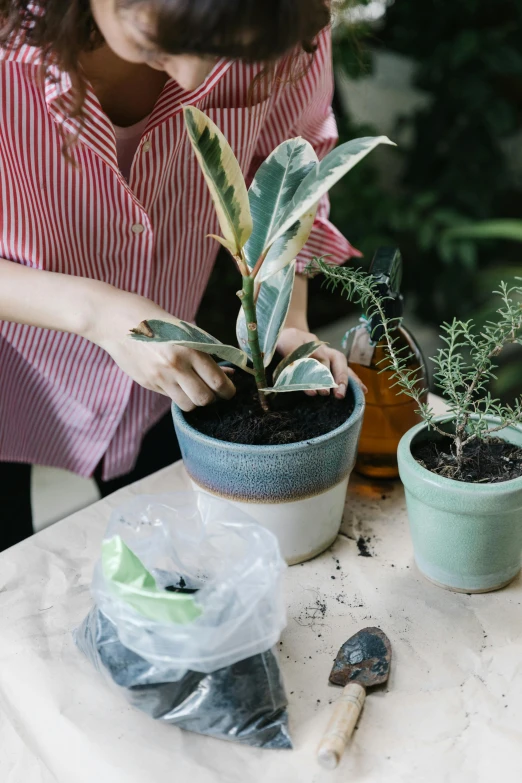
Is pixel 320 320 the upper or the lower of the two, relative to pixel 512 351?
upper

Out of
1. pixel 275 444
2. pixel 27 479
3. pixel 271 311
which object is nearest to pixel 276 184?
pixel 271 311

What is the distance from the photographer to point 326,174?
58 centimetres

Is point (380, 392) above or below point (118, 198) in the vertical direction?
below

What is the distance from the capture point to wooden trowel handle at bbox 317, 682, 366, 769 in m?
0.53

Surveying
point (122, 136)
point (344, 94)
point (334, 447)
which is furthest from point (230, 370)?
point (344, 94)

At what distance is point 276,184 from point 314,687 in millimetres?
440

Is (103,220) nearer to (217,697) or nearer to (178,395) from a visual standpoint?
(178,395)

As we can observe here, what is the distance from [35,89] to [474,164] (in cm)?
165

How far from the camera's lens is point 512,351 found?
244 centimetres

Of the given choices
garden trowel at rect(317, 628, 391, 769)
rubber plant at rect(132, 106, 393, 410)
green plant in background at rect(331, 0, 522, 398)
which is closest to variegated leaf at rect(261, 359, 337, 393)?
rubber plant at rect(132, 106, 393, 410)

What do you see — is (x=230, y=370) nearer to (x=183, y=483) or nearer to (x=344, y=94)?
(x=183, y=483)

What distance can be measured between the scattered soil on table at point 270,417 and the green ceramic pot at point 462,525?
8 cm

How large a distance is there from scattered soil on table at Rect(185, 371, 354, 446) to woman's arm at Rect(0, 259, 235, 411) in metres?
0.02

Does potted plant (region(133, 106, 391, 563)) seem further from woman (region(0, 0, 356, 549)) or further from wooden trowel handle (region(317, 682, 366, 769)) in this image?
wooden trowel handle (region(317, 682, 366, 769))
